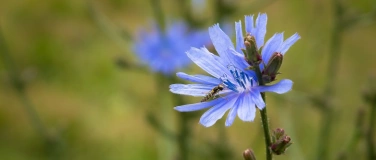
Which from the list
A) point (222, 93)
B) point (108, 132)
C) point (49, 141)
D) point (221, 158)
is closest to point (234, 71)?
point (222, 93)

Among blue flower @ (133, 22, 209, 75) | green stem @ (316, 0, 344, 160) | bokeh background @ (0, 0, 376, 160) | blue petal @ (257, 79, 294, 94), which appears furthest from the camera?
bokeh background @ (0, 0, 376, 160)

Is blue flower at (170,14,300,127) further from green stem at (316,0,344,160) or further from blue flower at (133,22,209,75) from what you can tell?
blue flower at (133,22,209,75)

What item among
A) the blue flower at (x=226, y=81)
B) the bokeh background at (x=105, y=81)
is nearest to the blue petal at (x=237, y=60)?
the blue flower at (x=226, y=81)

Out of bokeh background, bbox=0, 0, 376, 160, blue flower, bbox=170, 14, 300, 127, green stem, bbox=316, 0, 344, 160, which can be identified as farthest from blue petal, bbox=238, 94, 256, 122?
bokeh background, bbox=0, 0, 376, 160

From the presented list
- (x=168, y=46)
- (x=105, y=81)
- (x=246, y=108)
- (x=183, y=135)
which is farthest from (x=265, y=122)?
(x=105, y=81)

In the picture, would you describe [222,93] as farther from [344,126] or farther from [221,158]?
[344,126]

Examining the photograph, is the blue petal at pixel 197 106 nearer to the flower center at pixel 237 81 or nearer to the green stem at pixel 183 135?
the flower center at pixel 237 81

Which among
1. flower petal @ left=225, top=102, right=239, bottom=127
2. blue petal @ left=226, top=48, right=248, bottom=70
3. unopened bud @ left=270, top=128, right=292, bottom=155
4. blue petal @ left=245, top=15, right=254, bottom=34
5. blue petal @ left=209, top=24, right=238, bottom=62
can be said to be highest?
blue petal @ left=245, top=15, right=254, bottom=34
